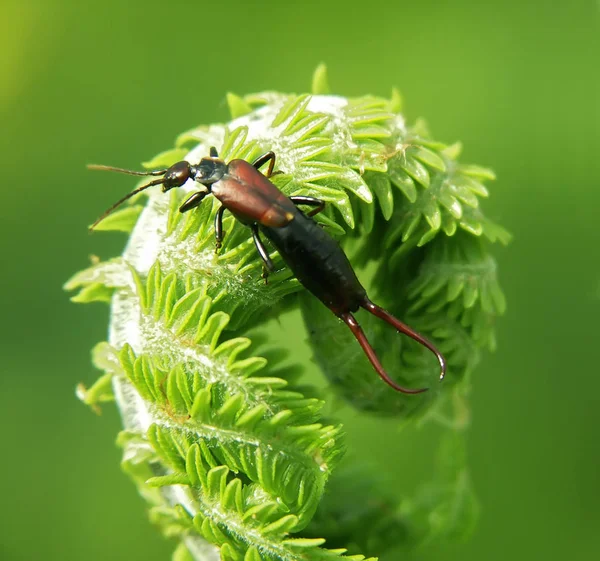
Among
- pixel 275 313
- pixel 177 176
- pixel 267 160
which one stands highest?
pixel 177 176

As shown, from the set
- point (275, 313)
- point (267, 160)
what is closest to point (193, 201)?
point (267, 160)

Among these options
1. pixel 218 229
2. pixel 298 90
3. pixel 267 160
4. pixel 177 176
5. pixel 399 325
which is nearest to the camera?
pixel 218 229

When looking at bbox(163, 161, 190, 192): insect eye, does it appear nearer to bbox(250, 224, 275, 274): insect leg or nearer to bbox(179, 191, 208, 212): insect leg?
bbox(179, 191, 208, 212): insect leg

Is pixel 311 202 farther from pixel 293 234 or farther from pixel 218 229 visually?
pixel 218 229

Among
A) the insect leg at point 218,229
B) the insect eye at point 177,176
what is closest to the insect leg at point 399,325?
the insect leg at point 218,229

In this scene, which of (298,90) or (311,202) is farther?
(298,90)
